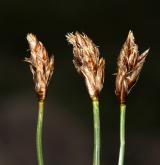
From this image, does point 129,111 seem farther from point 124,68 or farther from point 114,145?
point 124,68

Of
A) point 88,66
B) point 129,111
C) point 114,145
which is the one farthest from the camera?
point 129,111

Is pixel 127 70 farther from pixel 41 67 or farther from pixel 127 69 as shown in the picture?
pixel 41 67

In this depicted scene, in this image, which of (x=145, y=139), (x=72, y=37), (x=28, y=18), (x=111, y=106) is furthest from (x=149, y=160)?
(x=72, y=37)

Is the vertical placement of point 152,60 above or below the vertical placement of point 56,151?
above

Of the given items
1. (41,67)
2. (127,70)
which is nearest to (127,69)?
(127,70)

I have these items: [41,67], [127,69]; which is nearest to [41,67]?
[41,67]

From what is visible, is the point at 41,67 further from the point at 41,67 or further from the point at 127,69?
the point at 127,69

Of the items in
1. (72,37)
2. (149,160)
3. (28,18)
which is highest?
(28,18)

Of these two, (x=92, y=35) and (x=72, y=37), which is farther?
(x=92, y=35)
